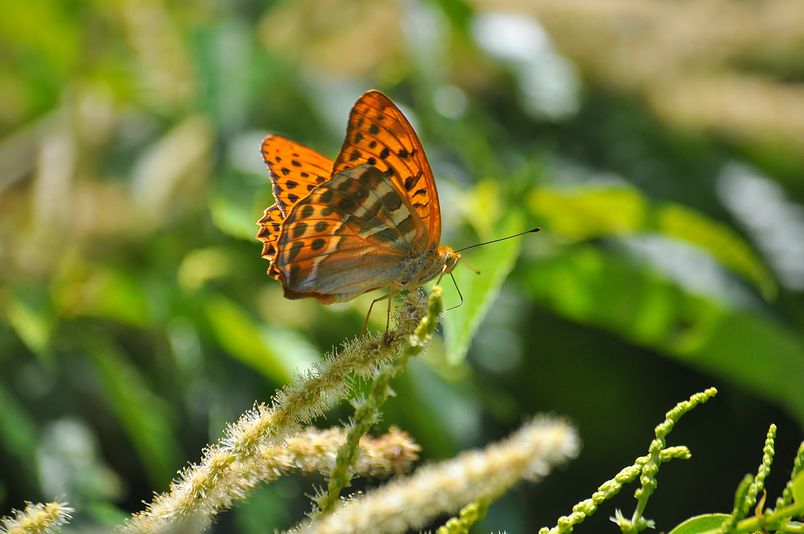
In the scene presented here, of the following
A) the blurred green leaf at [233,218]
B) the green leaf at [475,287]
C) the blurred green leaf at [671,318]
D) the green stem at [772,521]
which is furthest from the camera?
the blurred green leaf at [671,318]

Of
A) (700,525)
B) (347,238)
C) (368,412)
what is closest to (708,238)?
(347,238)

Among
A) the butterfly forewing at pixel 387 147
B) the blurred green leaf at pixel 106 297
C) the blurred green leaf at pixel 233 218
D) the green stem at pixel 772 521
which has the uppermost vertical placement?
the blurred green leaf at pixel 106 297

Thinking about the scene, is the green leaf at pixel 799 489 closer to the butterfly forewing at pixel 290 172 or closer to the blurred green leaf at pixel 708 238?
the butterfly forewing at pixel 290 172

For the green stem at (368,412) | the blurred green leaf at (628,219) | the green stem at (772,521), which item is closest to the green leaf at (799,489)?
the green stem at (772,521)

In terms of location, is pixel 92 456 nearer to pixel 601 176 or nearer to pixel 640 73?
pixel 601 176

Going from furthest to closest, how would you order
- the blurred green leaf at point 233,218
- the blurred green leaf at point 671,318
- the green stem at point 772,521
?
the blurred green leaf at point 671,318 → the blurred green leaf at point 233,218 → the green stem at point 772,521

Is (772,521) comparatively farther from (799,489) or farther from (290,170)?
(290,170)
